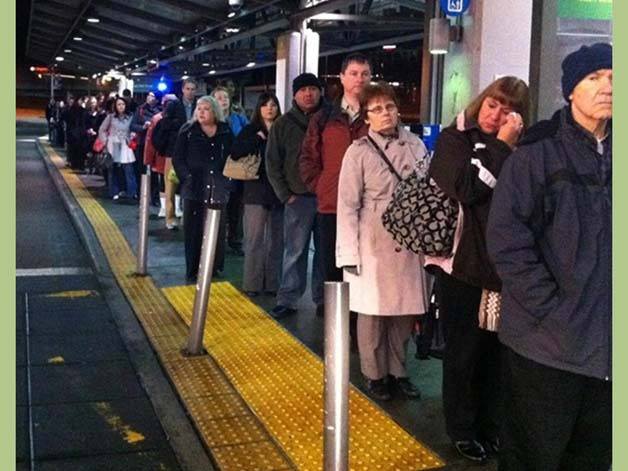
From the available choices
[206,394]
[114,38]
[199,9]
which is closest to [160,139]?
[199,9]

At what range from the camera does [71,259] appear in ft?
34.9

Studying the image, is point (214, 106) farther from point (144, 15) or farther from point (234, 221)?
point (144, 15)

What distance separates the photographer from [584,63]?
3.08m

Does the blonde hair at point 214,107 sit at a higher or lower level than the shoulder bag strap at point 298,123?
higher

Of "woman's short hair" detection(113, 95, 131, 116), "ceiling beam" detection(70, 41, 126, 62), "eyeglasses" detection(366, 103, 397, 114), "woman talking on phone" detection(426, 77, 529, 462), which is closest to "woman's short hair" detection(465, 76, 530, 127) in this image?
"woman talking on phone" detection(426, 77, 529, 462)

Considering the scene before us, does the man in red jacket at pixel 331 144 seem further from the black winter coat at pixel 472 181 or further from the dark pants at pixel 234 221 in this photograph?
the dark pants at pixel 234 221

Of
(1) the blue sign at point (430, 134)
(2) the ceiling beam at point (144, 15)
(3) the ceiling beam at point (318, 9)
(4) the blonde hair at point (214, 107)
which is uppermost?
(2) the ceiling beam at point (144, 15)

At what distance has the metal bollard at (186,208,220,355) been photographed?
19.9ft

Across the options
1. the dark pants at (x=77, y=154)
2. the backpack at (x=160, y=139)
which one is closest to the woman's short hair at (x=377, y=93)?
the backpack at (x=160, y=139)

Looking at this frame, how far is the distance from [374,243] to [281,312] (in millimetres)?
2513

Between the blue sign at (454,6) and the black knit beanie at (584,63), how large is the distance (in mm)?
3658

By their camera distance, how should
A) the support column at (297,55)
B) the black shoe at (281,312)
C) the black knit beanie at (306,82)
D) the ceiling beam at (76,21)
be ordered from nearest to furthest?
the black knit beanie at (306,82), the black shoe at (281,312), the support column at (297,55), the ceiling beam at (76,21)

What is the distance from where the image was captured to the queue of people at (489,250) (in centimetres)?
303

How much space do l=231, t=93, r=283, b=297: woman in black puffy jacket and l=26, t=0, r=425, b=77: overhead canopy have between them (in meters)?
2.24
